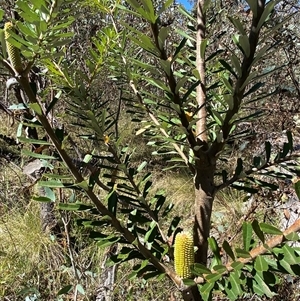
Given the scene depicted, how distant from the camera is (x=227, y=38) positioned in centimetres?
240

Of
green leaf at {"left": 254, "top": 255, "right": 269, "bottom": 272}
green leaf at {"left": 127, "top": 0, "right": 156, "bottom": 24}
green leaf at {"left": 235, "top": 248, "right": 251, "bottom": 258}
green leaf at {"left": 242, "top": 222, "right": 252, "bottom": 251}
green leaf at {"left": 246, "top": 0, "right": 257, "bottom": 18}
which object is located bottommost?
green leaf at {"left": 254, "top": 255, "right": 269, "bottom": 272}

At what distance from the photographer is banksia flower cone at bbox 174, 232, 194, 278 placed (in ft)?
1.64

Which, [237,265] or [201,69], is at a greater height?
[201,69]

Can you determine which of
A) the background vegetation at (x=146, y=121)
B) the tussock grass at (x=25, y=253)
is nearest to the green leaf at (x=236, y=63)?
the background vegetation at (x=146, y=121)

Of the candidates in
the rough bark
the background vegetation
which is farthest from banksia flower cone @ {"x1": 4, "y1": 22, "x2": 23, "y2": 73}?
the rough bark

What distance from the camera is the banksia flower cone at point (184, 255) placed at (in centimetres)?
50

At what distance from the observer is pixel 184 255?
0.50m

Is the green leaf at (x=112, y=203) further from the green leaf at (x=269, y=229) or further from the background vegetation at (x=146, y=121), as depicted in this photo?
the green leaf at (x=269, y=229)

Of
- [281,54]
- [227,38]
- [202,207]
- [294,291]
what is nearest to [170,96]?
[202,207]

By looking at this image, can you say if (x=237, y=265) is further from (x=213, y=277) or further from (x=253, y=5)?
(x=253, y=5)

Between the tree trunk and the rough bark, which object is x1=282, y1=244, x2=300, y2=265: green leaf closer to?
the tree trunk

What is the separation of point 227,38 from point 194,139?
205cm

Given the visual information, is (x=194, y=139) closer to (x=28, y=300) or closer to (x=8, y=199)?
(x=28, y=300)

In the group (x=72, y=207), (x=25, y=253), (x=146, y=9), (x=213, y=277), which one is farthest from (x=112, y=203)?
(x=25, y=253)
